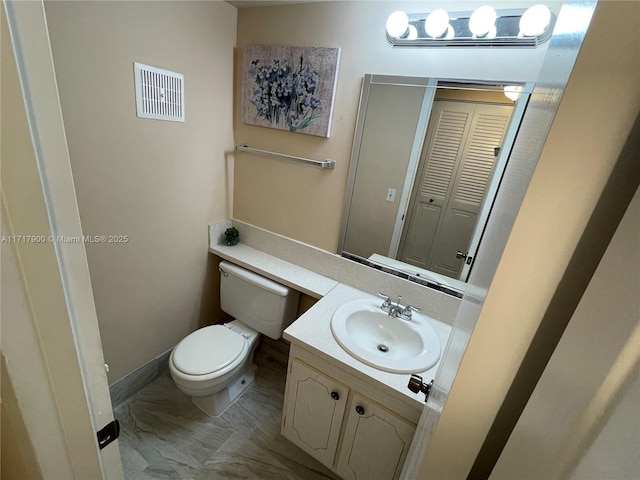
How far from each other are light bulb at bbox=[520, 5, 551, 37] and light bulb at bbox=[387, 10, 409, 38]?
0.42 meters

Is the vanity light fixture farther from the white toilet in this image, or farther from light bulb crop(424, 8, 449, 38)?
the white toilet

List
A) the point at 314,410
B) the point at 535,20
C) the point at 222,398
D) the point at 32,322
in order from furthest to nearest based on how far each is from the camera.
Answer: the point at 222,398
the point at 314,410
the point at 535,20
the point at 32,322

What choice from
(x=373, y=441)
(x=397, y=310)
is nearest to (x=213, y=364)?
(x=373, y=441)

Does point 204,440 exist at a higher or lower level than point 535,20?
lower

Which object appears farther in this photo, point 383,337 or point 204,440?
point 204,440

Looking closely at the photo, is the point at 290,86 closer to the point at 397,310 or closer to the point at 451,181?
the point at 451,181

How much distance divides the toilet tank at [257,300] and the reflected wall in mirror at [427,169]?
53cm

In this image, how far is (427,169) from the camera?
1.36m

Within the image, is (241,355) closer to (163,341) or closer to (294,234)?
(163,341)

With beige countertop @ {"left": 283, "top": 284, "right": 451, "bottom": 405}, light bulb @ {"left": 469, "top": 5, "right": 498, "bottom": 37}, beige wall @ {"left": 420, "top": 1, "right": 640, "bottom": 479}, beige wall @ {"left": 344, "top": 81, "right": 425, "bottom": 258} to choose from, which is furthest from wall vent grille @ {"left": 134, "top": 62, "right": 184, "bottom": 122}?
beige wall @ {"left": 420, "top": 1, "right": 640, "bottom": 479}

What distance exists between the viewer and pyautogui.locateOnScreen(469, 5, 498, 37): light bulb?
1.06 meters

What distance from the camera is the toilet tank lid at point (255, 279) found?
170cm

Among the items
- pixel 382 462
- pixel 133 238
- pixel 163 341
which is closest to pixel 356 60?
pixel 133 238

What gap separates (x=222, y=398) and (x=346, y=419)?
89cm
